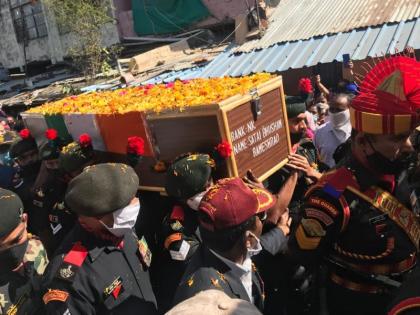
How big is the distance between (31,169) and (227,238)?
2878mm

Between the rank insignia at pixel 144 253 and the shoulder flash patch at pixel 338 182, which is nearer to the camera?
the shoulder flash patch at pixel 338 182

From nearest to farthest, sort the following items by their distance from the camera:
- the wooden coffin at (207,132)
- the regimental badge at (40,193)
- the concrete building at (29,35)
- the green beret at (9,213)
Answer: the green beret at (9,213) → the wooden coffin at (207,132) → the regimental badge at (40,193) → the concrete building at (29,35)

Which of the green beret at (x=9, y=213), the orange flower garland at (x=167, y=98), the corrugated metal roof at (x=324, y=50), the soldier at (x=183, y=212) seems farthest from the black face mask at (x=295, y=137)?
the corrugated metal roof at (x=324, y=50)

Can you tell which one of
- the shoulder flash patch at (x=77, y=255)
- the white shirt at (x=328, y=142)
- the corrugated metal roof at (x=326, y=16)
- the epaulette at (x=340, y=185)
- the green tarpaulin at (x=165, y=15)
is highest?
the green tarpaulin at (x=165, y=15)

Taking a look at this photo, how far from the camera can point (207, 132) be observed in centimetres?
240

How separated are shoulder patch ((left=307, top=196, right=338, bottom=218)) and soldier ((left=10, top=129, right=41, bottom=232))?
2.62m

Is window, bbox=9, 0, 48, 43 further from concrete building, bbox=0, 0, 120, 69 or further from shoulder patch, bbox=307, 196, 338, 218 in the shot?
shoulder patch, bbox=307, 196, 338, 218

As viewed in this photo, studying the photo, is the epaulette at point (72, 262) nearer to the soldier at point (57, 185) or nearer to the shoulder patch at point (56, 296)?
the shoulder patch at point (56, 296)

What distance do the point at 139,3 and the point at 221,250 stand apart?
13055 mm

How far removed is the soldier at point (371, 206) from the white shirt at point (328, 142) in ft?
6.81

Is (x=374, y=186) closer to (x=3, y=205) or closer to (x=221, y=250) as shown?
(x=221, y=250)

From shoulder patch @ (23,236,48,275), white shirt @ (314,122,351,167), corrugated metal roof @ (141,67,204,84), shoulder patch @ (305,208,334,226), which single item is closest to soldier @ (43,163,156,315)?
shoulder patch @ (23,236,48,275)

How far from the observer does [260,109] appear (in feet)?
8.59

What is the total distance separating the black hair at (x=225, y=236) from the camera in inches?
71.1
